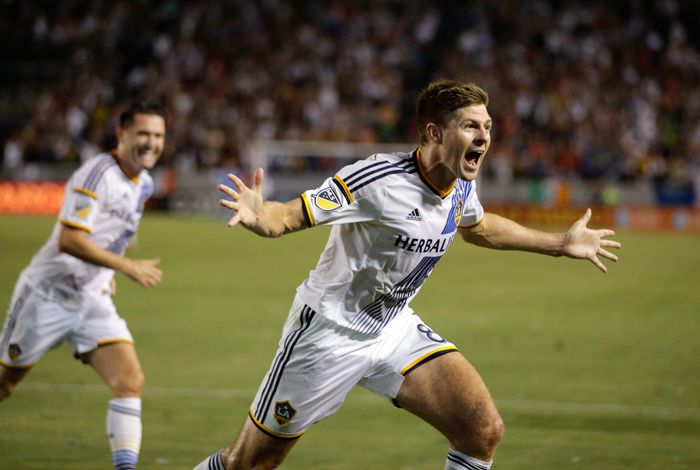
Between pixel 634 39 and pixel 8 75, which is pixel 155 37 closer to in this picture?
pixel 8 75

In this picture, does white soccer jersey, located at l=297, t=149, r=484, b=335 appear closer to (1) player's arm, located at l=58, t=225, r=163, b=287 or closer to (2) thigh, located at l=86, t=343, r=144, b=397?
(1) player's arm, located at l=58, t=225, r=163, b=287

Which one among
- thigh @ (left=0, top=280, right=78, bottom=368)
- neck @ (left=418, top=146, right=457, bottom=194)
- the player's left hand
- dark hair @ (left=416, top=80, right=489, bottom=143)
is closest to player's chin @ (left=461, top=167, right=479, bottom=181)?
neck @ (left=418, top=146, right=457, bottom=194)

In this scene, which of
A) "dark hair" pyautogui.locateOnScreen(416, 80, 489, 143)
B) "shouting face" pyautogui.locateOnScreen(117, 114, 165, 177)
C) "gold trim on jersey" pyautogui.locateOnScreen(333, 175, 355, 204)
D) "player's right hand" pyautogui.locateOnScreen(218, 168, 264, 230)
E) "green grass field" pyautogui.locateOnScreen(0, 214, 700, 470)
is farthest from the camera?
"green grass field" pyautogui.locateOnScreen(0, 214, 700, 470)

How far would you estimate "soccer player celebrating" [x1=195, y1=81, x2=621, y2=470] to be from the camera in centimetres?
510

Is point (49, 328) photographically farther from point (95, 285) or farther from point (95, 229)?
point (95, 229)

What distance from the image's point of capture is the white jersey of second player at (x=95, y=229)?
6672 millimetres

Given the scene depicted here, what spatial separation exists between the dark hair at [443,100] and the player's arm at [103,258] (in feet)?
5.99

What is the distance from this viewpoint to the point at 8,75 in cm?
3928

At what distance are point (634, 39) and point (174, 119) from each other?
15.7m

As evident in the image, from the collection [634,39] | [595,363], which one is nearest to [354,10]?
[634,39]

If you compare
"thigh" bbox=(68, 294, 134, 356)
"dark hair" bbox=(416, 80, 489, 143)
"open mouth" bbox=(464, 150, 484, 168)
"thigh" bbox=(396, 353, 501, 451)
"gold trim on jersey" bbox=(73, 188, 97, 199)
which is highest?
"dark hair" bbox=(416, 80, 489, 143)

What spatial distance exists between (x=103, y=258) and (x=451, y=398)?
7.64ft

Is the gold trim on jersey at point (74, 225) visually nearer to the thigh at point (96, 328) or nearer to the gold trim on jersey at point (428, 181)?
the thigh at point (96, 328)

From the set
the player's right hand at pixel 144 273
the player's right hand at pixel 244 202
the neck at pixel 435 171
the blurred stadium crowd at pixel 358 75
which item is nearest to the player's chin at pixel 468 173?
the neck at pixel 435 171
